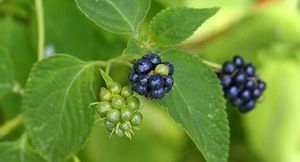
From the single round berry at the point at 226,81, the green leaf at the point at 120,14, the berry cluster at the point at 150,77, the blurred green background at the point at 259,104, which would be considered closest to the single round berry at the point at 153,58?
the berry cluster at the point at 150,77

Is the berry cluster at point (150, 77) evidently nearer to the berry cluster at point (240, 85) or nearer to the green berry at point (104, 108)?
the green berry at point (104, 108)

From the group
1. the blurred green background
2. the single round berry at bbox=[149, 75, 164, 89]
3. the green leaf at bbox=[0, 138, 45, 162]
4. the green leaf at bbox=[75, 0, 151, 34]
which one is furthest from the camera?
the blurred green background

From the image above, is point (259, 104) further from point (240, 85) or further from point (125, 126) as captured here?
point (125, 126)

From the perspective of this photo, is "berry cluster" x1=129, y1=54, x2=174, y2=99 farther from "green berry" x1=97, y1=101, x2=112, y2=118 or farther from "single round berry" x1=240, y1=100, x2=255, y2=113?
"single round berry" x1=240, y1=100, x2=255, y2=113

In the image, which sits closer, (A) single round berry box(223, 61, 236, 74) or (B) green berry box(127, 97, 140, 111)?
(B) green berry box(127, 97, 140, 111)

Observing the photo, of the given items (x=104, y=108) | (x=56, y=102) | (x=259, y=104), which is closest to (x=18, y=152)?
(x=56, y=102)

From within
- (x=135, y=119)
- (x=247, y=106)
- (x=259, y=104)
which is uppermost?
(x=135, y=119)

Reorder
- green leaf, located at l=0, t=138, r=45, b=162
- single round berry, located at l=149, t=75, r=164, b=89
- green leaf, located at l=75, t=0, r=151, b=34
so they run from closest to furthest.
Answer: single round berry, located at l=149, t=75, r=164, b=89 < green leaf, located at l=75, t=0, r=151, b=34 < green leaf, located at l=0, t=138, r=45, b=162

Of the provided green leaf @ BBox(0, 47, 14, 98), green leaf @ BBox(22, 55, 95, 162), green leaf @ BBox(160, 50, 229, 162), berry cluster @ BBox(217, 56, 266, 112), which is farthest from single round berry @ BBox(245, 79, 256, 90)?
green leaf @ BBox(0, 47, 14, 98)
